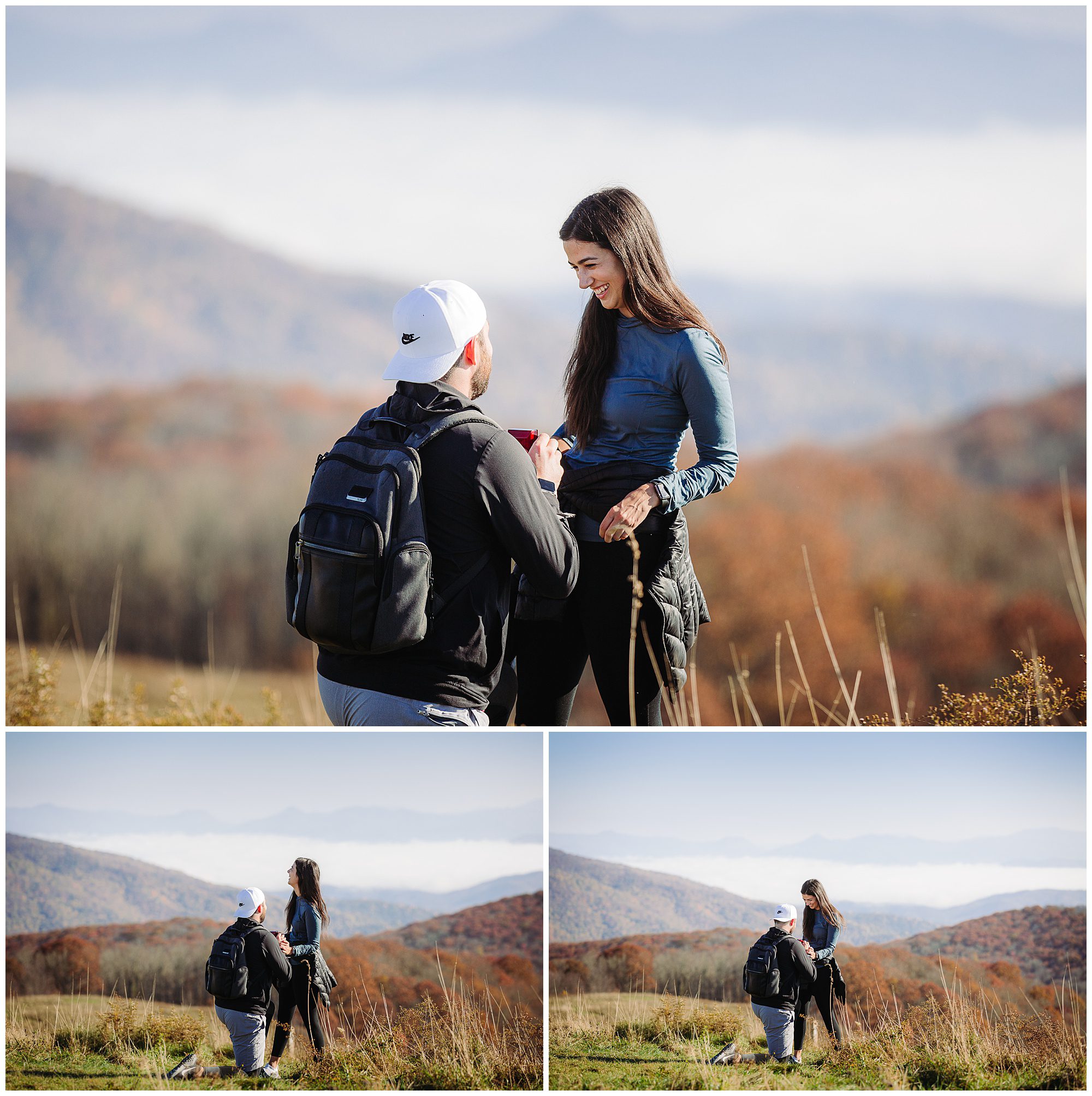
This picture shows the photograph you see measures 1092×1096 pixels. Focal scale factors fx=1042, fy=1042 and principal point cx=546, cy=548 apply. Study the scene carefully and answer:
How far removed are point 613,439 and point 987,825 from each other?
1.20m

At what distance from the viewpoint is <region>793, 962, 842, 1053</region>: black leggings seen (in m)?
2.24

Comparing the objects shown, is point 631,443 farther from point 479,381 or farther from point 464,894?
point 464,894

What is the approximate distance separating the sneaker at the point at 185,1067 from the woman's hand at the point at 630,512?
1437mm

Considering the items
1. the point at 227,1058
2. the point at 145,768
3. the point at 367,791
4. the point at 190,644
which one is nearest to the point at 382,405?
the point at 367,791

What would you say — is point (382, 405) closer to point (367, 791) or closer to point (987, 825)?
A: point (367, 791)

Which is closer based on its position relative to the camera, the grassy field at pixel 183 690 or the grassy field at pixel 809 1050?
the grassy field at pixel 809 1050

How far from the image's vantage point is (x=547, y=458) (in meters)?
2.25

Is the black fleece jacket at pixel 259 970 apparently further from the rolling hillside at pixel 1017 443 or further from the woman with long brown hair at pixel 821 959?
the rolling hillside at pixel 1017 443

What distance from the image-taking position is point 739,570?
1233cm

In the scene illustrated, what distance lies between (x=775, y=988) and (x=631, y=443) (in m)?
1.22

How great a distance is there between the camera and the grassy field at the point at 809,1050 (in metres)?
2.24

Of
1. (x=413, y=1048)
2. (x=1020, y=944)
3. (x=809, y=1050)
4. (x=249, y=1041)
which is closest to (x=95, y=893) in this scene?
(x=249, y=1041)

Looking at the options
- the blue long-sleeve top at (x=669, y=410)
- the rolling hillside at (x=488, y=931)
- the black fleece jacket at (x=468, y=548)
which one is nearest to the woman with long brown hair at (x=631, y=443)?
the blue long-sleeve top at (x=669, y=410)

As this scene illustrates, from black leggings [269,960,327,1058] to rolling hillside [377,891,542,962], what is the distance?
7.0 inches
